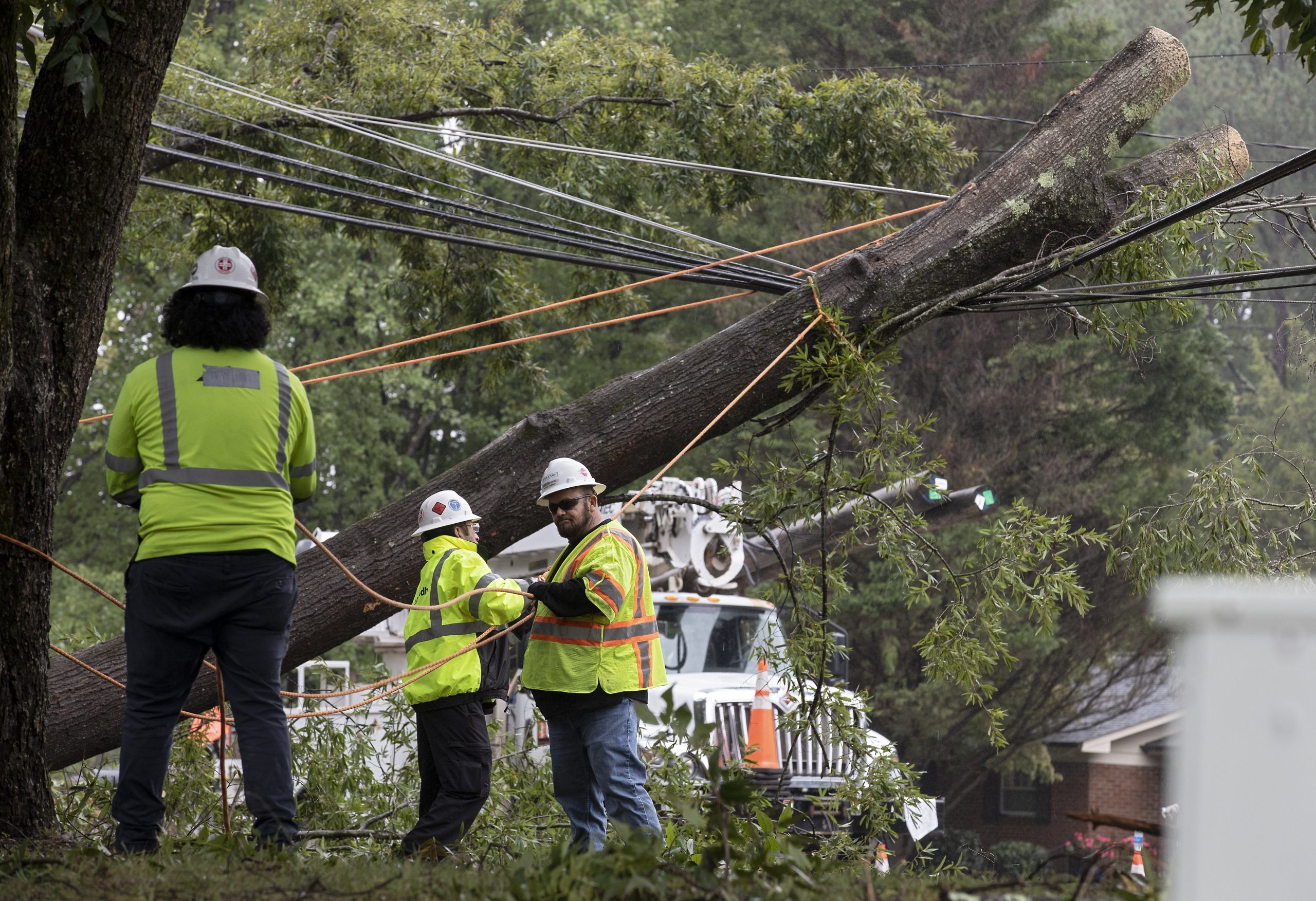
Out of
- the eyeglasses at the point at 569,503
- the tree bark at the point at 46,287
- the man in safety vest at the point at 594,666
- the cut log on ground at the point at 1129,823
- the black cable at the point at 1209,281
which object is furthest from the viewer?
the eyeglasses at the point at 569,503

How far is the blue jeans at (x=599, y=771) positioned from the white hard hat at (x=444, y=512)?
1112mm

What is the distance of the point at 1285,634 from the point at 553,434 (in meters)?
5.10

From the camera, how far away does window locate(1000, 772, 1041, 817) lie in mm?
27109

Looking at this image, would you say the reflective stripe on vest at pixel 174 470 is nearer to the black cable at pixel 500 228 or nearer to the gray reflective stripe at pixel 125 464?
the gray reflective stripe at pixel 125 464

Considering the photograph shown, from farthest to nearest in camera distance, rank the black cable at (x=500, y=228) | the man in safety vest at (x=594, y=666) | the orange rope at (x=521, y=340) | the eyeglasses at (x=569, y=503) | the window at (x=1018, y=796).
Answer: the window at (x=1018, y=796) → the black cable at (x=500, y=228) → the orange rope at (x=521, y=340) → the eyeglasses at (x=569, y=503) → the man in safety vest at (x=594, y=666)

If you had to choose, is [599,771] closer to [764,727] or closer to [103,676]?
[103,676]

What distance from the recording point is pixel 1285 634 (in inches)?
54.2

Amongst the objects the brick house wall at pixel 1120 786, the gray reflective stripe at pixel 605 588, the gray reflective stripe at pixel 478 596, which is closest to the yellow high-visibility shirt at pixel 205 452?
the gray reflective stripe at pixel 605 588

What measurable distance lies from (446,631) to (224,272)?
2293 mm

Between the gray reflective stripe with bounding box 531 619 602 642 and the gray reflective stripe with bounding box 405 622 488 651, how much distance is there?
0.58 m

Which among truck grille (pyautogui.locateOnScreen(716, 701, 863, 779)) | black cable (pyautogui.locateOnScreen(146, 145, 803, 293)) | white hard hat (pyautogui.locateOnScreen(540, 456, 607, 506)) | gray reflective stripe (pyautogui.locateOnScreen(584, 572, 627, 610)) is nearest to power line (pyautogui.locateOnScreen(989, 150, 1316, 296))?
black cable (pyautogui.locateOnScreen(146, 145, 803, 293))

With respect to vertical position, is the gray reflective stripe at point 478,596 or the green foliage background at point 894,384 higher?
the green foliage background at point 894,384

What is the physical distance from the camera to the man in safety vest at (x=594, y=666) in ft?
17.4

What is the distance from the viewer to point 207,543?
4027mm
